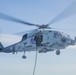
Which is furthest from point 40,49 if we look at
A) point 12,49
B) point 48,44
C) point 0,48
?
point 0,48

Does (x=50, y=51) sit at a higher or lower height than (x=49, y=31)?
lower

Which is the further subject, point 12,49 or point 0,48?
point 0,48

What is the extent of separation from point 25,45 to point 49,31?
7089 millimetres

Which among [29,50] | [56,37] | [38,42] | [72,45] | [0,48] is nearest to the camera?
[38,42]

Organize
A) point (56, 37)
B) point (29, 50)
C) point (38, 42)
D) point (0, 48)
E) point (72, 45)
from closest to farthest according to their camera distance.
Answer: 1. point (38, 42)
2. point (72, 45)
3. point (56, 37)
4. point (29, 50)
5. point (0, 48)

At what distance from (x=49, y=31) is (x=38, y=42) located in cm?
3164

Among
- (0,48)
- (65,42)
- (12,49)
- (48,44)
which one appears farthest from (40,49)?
(0,48)

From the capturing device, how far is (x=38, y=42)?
20578mm

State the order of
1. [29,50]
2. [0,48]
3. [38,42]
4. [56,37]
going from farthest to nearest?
[0,48], [29,50], [56,37], [38,42]

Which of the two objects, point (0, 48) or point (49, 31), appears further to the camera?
point (0, 48)

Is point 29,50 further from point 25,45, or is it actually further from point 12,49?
point 12,49

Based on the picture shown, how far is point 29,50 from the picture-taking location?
56.0m

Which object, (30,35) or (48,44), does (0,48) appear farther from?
(48,44)

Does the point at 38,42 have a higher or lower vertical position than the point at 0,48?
higher
